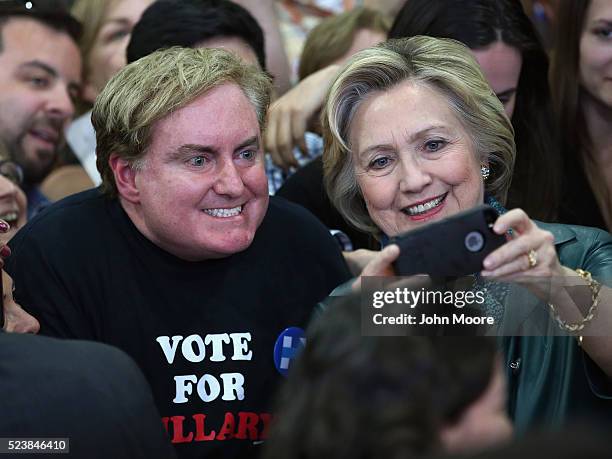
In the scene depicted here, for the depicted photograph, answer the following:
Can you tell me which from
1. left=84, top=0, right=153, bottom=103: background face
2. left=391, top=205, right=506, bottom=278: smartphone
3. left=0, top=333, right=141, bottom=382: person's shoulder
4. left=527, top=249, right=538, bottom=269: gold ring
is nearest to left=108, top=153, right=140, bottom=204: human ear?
left=0, top=333, right=141, bottom=382: person's shoulder

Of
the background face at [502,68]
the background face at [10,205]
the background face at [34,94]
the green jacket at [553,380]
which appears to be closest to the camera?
the green jacket at [553,380]

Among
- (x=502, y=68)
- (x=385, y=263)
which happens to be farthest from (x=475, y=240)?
(x=502, y=68)

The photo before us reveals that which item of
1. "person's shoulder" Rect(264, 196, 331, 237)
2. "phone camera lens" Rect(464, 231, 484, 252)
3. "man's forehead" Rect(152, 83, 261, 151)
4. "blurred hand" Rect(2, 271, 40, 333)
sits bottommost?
"blurred hand" Rect(2, 271, 40, 333)

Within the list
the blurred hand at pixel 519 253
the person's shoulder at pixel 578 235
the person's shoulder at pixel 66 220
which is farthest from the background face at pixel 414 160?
the person's shoulder at pixel 66 220

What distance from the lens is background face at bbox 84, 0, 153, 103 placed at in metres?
3.85

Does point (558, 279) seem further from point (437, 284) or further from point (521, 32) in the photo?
point (521, 32)

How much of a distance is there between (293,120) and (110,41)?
919 mm

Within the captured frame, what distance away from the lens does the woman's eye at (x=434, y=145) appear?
246 cm

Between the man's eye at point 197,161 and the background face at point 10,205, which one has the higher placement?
the man's eye at point 197,161

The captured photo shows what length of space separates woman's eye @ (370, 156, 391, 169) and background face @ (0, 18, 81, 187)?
1.56m

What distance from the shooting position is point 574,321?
81.6 inches

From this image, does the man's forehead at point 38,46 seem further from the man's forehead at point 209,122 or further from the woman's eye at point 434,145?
the woman's eye at point 434,145

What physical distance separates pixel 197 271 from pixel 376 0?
196cm

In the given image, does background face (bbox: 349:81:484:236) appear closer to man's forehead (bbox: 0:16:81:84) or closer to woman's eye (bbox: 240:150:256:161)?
woman's eye (bbox: 240:150:256:161)
